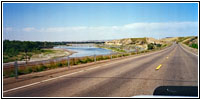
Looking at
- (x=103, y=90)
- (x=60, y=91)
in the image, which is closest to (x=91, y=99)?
(x=103, y=90)

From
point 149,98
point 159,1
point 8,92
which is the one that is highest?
point 159,1

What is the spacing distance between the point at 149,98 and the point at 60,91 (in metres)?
4.03

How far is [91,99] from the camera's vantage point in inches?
227

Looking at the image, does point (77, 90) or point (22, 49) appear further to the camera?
point (22, 49)

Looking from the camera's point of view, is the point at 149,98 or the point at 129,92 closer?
the point at 149,98

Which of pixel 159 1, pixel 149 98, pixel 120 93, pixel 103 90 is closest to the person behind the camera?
pixel 149 98

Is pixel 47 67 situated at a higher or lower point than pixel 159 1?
lower

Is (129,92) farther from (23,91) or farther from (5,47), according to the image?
(5,47)

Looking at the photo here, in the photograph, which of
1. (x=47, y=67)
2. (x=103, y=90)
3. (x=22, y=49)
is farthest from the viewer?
(x=22, y=49)

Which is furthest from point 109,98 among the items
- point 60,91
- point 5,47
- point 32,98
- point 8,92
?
point 5,47

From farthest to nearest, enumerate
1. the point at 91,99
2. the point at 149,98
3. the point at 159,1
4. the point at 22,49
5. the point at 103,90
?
the point at 22,49
the point at 159,1
the point at 103,90
the point at 91,99
the point at 149,98

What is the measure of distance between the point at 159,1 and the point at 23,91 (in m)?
8.04

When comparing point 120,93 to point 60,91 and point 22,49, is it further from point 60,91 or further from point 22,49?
point 22,49

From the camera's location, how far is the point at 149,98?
152 inches
